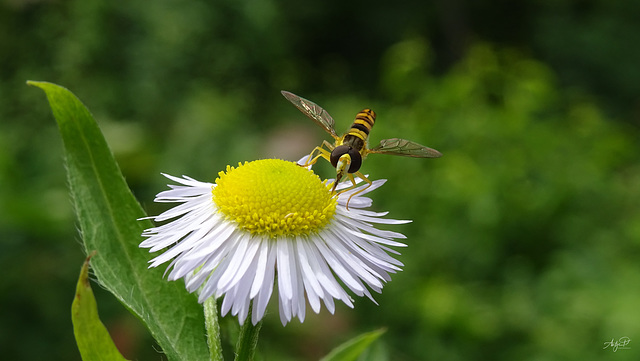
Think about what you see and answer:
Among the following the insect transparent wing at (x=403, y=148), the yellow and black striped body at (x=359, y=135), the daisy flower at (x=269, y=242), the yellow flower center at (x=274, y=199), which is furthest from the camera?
the yellow and black striped body at (x=359, y=135)

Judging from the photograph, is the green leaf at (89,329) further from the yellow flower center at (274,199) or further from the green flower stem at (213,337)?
the yellow flower center at (274,199)

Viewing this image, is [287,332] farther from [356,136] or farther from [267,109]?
[267,109]

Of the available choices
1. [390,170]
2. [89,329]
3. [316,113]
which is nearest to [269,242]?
[89,329]

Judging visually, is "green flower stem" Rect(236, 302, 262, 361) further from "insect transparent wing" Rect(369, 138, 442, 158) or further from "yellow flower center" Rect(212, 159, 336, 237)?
"insect transparent wing" Rect(369, 138, 442, 158)

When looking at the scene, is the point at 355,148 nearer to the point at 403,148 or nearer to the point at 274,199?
the point at 403,148

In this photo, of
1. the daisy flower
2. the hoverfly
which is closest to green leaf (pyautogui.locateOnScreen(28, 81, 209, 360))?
the daisy flower

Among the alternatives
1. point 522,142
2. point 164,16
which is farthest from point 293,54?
point 522,142

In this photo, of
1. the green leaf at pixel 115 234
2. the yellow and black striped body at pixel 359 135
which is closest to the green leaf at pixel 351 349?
the green leaf at pixel 115 234
